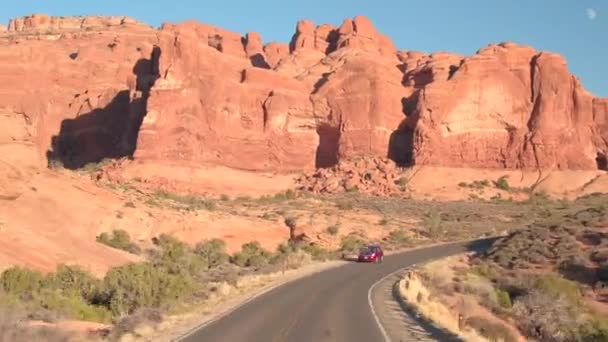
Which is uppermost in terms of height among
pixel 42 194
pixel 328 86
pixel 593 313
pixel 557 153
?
pixel 328 86

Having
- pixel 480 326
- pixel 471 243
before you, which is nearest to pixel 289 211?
pixel 471 243

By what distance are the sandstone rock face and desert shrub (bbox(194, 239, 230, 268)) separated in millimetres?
41329

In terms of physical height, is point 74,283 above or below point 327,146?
below

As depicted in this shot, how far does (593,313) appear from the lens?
27781 millimetres

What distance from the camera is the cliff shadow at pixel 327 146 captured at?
9331cm

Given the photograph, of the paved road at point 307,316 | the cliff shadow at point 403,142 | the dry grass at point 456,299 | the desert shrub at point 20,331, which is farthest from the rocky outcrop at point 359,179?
the desert shrub at point 20,331

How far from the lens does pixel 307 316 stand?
66.3ft

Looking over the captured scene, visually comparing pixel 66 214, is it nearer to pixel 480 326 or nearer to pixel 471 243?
pixel 480 326

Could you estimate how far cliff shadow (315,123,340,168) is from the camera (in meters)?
93.3

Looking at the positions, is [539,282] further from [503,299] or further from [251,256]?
[251,256]

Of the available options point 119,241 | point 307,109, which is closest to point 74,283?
point 119,241

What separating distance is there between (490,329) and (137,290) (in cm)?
976

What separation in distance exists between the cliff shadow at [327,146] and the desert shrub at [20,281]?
242ft

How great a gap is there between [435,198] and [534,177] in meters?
15.8
